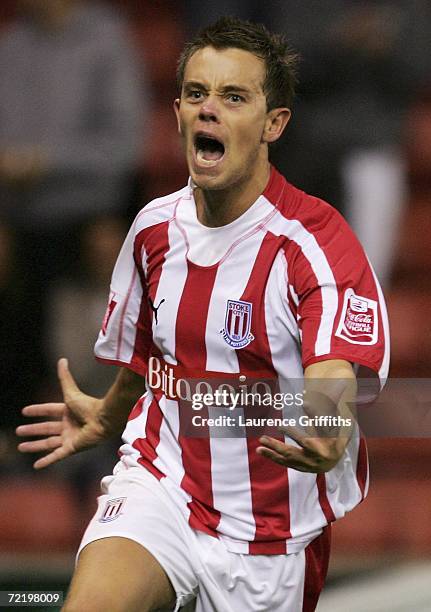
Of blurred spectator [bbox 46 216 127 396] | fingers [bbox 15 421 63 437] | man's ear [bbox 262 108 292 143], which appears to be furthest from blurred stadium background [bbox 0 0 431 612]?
man's ear [bbox 262 108 292 143]

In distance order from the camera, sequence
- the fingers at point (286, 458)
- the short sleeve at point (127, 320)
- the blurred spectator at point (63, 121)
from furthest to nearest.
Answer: the blurred spectator at point (63, 121) < the short sleeve at point (127, 320) < the fingers at point (286, 458)

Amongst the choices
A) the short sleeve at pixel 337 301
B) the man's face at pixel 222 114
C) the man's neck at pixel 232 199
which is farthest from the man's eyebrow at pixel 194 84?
the short sleeve at pixel 337 301

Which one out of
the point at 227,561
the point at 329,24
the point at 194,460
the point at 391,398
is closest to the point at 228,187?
the point at 194,460

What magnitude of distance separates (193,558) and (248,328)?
0.52m

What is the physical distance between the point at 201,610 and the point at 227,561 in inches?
5.1

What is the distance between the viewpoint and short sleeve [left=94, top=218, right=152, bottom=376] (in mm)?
2912

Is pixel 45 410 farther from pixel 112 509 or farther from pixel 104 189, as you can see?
pixel 104 189

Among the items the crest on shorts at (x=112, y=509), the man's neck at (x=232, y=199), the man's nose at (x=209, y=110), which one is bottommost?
the crest on shorts at (x=112, y=509)

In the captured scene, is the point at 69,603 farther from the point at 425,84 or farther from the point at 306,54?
the point at 425,84

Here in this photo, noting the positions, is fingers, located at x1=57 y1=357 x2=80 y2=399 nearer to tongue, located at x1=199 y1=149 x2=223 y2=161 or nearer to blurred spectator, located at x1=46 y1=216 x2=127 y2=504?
tongue, located at x1=199 y1=149 x2=223 y2=161

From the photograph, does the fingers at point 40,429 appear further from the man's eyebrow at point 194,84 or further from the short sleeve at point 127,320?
the man's eyebrow at point 194,84

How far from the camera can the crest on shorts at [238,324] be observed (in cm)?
260

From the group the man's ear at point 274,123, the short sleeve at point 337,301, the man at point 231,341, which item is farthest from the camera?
the man's ear at point 274,123

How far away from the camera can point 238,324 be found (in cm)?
261
